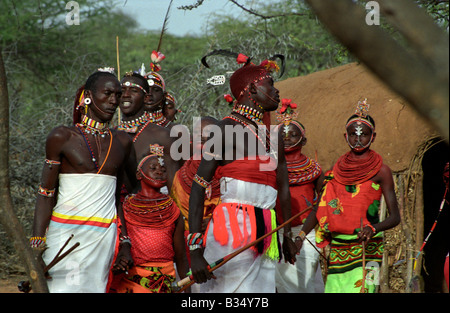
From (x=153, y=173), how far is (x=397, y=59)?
401 centimetres

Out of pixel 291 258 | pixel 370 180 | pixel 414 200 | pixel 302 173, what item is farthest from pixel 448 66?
pixel 414 200

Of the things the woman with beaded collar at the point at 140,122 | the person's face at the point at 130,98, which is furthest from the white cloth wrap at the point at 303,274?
the person's face at the point at 130,98

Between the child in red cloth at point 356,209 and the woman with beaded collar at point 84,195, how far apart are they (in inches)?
87.5

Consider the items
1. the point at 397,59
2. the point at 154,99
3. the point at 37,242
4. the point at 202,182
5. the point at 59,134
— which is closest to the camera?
the point at 397,59

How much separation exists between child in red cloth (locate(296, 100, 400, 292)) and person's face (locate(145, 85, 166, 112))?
202 centimetres

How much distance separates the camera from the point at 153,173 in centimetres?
531

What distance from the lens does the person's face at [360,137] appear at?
618cm

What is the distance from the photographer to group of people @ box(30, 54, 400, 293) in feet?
14.5

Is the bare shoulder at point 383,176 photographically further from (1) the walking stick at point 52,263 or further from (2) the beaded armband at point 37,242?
(2) the beaded armband at point 37,242

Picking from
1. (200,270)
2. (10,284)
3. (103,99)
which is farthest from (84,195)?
(10,284)

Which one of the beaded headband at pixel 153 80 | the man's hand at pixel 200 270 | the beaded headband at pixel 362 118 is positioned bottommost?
the man's hand at pixel 200 270

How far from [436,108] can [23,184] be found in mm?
8756

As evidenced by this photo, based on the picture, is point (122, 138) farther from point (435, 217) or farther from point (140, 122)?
point (435, 217)
